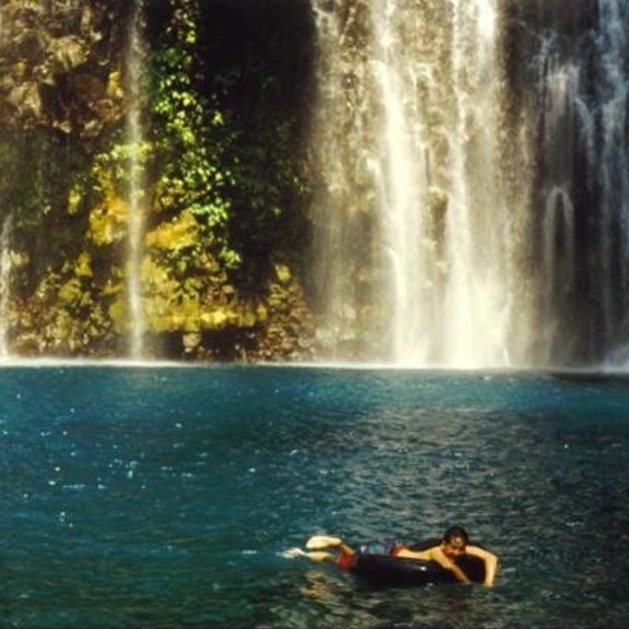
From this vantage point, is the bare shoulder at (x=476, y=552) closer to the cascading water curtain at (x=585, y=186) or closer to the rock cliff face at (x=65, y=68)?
the cascading water curtain at (x=585, y=186)

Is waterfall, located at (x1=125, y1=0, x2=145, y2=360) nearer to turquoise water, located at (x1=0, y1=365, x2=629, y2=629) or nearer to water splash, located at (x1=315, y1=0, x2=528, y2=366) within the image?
water splash, located at (x1=315, y1=0, x2=528, y2=366)

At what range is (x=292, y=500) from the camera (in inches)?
668

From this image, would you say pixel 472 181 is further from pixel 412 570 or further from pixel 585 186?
pixel 412 570

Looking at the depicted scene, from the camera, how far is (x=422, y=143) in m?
43.3

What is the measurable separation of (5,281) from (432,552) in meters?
32.6

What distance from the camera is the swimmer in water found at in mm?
12844

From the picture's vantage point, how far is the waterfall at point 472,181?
4203 centimetres

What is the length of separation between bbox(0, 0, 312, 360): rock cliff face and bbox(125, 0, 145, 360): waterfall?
0.13 meters

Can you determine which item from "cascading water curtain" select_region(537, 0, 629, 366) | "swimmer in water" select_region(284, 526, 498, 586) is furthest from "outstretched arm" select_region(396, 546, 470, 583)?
"cascading water curtain" select_region(537, 0, 629, 366)

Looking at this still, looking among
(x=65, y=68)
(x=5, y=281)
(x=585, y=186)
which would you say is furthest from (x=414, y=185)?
(x=5, y=281)

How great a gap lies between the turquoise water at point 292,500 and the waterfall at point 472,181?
481 inches

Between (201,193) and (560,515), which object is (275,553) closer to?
(560,515)

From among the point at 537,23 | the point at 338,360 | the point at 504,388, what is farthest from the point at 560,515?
the point at 537,23

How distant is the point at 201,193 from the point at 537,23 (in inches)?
566
